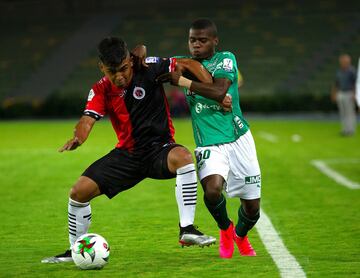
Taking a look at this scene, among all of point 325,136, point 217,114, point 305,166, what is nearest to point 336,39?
point 325,136

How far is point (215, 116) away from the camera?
732cm

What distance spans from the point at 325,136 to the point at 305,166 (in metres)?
8.13

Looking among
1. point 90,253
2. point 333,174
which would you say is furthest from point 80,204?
point 333,174

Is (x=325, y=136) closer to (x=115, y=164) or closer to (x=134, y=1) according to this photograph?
(x=115, y=164)

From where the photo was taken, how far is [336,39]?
40.1m

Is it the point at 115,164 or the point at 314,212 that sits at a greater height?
the point at 115,164

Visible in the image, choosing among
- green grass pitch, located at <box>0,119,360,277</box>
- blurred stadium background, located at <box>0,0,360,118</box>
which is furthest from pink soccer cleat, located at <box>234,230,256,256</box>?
blurred stadium background, located at <box>0,0,360,118</box>

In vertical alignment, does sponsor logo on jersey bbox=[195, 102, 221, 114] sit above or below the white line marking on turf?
above

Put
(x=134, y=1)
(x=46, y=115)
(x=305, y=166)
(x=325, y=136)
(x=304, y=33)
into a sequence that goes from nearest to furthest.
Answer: (x=305, y=166) → (x=325, y=136) → (x=46, y=115) → (x=304, y=33) → (x=134, y=1)

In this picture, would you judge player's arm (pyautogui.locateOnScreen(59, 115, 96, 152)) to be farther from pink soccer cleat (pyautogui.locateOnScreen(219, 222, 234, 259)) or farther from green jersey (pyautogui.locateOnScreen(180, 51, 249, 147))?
pink soccer cleat (pyautogui.locateOnScreen(219, 222, 234, 259))

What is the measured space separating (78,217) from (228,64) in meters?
1.82

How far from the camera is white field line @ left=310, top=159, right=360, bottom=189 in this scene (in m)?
13.4

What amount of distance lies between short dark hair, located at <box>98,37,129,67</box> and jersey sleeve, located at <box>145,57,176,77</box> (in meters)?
0.42

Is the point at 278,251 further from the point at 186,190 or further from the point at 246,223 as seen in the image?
the point at 186,190
